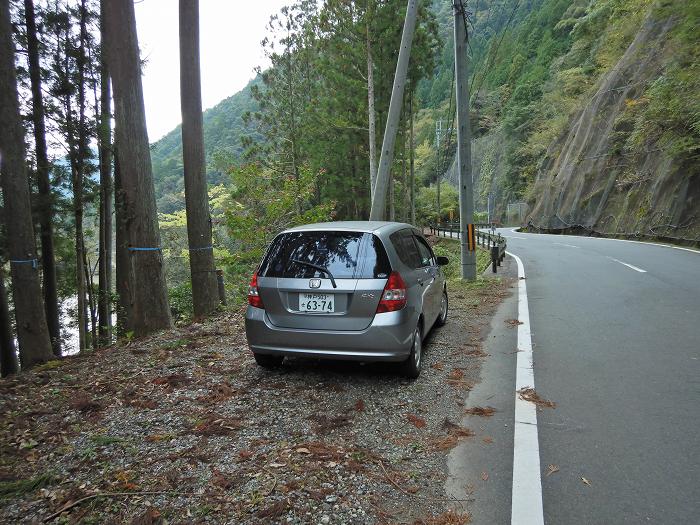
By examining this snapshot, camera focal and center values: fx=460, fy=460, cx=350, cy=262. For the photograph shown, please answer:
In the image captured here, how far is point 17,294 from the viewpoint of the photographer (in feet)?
25.8

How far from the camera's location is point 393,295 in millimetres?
4480

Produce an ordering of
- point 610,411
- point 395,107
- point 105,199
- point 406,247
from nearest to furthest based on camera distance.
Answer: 1. point 610,411
2. point 406,247
3. point 395,107
4. point 105,199

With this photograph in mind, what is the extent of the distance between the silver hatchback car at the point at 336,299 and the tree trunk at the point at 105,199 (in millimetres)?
10258

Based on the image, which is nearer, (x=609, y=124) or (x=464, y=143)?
(x=464, y=143)

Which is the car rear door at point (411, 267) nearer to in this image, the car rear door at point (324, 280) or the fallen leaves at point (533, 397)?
the car rear door at point (324, 280)

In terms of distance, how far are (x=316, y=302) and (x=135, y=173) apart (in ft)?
13.7

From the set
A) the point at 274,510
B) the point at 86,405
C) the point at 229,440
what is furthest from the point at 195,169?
the point at 274,510

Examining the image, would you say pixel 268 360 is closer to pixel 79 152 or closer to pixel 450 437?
pixel 450 437

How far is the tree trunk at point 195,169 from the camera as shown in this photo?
8.38 metres

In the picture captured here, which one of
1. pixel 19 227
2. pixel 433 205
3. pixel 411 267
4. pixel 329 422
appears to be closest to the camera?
pixel 329 422

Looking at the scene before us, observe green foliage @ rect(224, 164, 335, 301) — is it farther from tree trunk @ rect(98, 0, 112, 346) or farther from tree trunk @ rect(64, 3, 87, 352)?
tree trunk @ rect(64, 3, 87, 352)

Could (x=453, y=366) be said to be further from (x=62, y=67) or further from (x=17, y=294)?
(x=62, y=67)

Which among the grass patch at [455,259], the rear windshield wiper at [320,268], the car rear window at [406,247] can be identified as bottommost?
the grass patch at [455,259]

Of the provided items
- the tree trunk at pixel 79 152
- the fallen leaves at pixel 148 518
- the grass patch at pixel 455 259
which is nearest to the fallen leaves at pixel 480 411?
the fallen leaves at pixel 148 518
